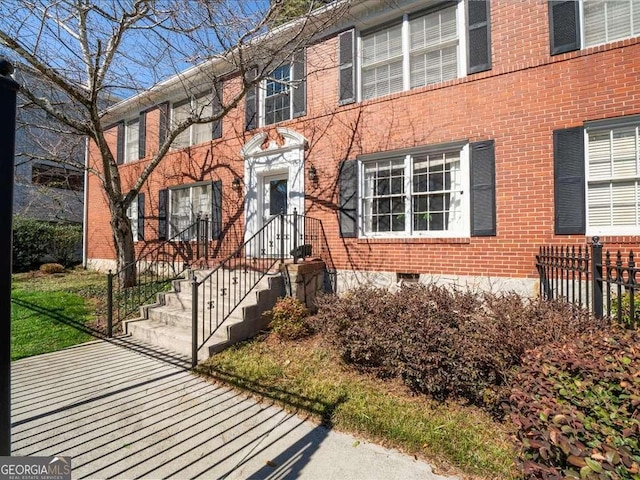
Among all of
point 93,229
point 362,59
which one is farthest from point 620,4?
point 93,229

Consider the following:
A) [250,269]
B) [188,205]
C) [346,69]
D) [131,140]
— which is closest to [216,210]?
[188,205]

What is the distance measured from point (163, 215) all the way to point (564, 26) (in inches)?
444

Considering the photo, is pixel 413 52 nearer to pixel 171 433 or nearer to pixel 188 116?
pixel 188 116

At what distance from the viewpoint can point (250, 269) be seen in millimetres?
6602

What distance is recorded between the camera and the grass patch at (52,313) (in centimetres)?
555

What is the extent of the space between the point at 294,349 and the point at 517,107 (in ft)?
18.6

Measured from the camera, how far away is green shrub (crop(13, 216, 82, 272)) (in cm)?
1356

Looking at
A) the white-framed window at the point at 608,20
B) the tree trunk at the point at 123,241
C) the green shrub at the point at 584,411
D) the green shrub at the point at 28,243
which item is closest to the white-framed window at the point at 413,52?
the white-framed window at the point at 608,20

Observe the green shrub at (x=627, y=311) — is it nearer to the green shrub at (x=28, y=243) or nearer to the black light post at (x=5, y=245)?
the black light post at (x=5, y=245)

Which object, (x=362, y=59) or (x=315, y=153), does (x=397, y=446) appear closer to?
(x=315, y=153)

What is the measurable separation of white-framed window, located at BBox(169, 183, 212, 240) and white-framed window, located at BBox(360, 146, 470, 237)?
517cm

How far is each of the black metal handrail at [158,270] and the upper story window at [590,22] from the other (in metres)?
8.24

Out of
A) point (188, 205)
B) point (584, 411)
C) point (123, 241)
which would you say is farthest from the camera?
point (188, 205)

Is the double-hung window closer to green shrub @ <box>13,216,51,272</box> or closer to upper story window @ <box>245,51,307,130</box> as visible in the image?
upper story window @ <box>245,51,307,130</box>
